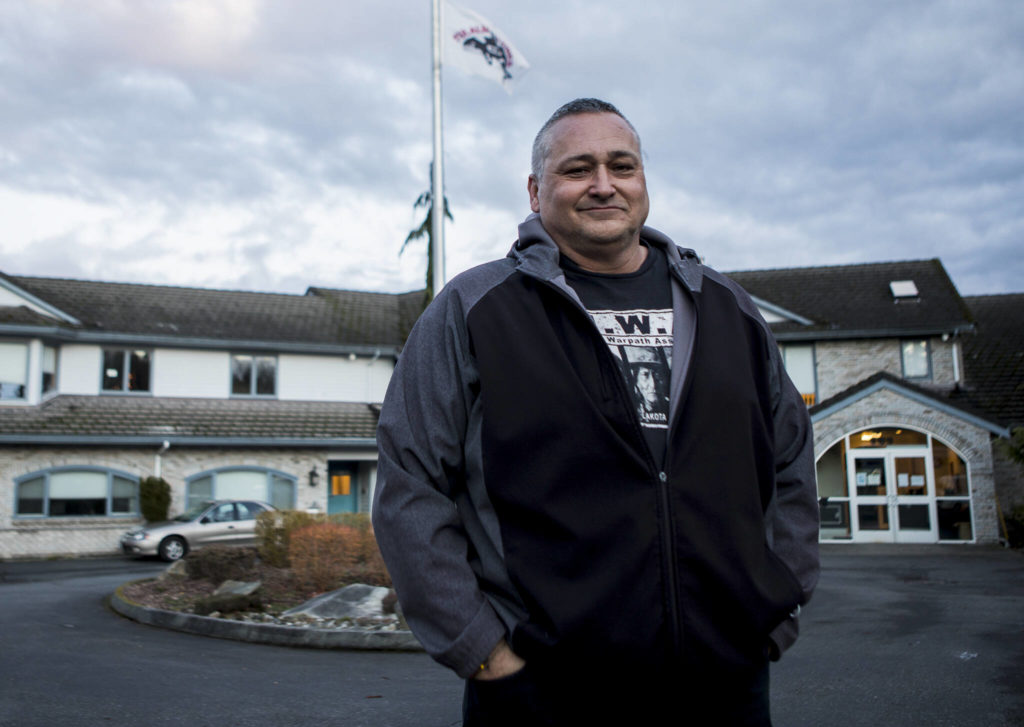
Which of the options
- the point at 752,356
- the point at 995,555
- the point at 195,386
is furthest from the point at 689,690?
the point at 195,386

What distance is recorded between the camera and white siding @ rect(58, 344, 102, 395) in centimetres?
2425

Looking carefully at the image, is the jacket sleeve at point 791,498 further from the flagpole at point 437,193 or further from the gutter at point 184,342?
the gutter at point 184,342

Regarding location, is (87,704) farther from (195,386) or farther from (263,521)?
(195,386)

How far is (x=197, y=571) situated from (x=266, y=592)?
1.88 meters

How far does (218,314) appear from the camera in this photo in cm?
2744

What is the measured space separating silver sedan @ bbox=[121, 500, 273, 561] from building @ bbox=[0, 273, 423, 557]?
2.93 metres

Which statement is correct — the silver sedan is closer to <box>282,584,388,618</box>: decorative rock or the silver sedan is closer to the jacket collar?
<box>282,584,388,618</box>: decorative rock

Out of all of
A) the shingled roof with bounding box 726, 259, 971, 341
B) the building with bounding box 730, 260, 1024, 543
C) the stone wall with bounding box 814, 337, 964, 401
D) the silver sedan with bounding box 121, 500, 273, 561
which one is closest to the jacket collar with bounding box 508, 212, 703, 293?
the building with bounding box 730, 260, 1024, 543

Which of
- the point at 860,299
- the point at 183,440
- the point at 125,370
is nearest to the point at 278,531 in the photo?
the point at 183,440

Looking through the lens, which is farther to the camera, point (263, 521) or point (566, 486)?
point (263, 521)

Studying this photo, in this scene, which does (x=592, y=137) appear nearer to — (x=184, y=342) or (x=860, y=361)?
(x=184, y=342)

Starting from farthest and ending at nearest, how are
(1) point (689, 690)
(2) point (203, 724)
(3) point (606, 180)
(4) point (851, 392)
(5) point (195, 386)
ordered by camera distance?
(5) point (195, 386) → (4) point (851, 392) → (2) point (203, 724) → (3) point (606, 180) → (1) point (689, 690)

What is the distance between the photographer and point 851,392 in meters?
22.8

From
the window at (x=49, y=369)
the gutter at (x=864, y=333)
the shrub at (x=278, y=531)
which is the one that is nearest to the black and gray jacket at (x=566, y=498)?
the shrub at (x=278, y=531)
